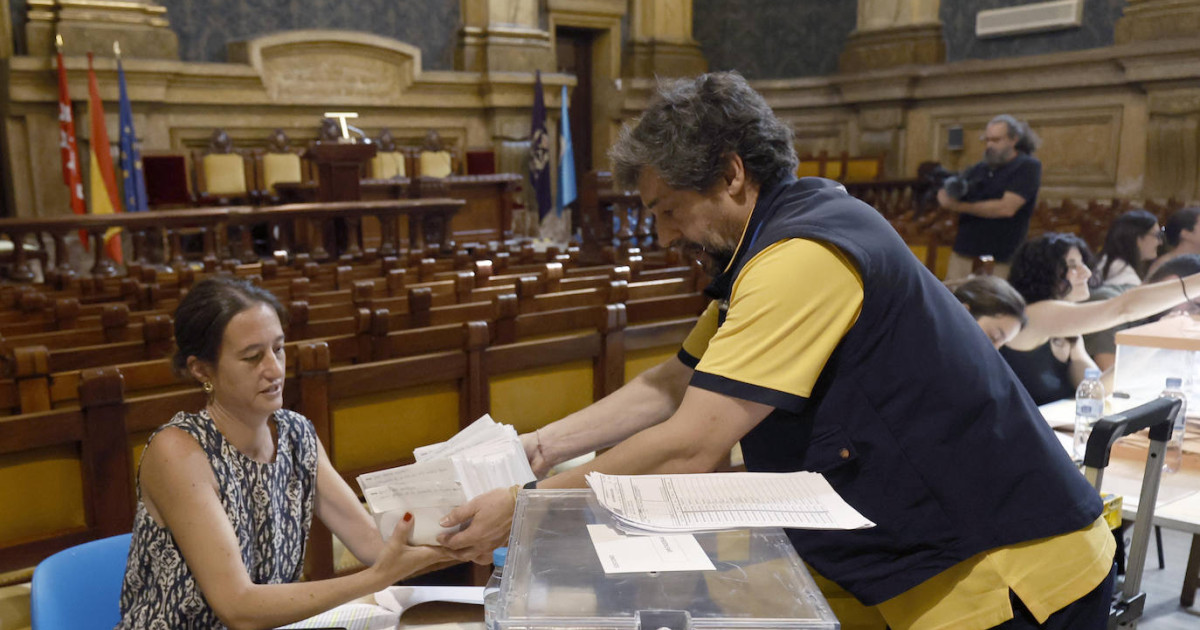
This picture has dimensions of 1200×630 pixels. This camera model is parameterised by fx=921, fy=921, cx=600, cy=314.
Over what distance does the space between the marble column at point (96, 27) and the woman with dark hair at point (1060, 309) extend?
7.90 meters

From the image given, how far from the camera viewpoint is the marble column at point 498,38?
34.8 feet

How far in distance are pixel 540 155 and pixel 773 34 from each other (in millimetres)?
4717

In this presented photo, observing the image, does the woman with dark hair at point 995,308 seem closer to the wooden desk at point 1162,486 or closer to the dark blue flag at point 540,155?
the wooden desk at point 1162,486

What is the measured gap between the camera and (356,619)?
5.28ft

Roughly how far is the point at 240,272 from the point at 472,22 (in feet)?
22.1

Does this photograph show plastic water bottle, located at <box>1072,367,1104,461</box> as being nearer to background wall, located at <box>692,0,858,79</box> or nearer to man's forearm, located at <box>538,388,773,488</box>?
man's forearm, located at <box>538,388,773,488</box>

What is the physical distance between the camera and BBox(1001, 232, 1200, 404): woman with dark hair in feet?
9.71

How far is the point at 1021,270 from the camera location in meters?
3.48

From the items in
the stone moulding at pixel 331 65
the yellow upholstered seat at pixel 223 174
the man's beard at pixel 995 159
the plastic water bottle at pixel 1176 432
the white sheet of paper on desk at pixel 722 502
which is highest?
the stone moulding at pixel 331 65

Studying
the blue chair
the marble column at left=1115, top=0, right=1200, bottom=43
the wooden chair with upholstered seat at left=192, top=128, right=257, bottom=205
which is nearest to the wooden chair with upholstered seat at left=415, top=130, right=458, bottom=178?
the wooden chair with upholstered seat at left=192, top=128, right=257, bottom=205

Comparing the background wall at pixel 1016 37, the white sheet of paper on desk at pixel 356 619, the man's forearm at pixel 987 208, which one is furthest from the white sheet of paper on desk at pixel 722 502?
the background wall at pixel 1016 37

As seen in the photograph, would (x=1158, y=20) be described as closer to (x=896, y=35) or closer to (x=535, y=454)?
(x=896, y=35)

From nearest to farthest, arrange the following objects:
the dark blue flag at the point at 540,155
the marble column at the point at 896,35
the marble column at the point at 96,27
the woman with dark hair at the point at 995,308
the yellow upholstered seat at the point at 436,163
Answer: the woman with dark hair at the point at 995,308 < the marble column at the point at 96,27 < the dark blue flag at the point at 540,155 < the yellow upholstered seat at the point at 436,163 < the marble column at the point at 896,35

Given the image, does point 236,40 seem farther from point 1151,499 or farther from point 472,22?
point 1151,499
